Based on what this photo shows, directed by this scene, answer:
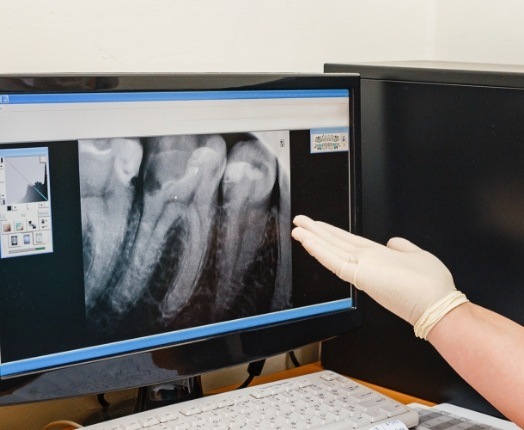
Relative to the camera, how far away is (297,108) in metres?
0.94

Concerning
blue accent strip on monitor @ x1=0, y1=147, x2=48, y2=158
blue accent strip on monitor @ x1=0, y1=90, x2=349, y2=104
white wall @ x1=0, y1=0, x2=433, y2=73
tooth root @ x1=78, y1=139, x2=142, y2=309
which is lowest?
→ tooth root @ x1=78, y1=139, x2=142, y2=309

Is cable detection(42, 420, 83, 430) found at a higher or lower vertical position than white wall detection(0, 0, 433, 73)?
lower

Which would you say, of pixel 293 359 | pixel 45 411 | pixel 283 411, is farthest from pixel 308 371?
pixel 45 411

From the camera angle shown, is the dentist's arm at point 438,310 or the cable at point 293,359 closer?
the dentist's arm at point 438,310

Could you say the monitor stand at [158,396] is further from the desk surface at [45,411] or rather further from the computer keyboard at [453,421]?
the computer keyboard at [453,421]

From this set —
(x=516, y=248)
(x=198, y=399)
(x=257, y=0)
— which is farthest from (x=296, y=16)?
(x=198, y=399)

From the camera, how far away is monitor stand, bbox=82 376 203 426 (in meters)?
0.93

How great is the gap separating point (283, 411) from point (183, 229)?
0.23 metres

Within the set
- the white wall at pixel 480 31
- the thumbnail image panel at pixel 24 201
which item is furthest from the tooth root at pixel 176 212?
the white wall at pixel 480 31

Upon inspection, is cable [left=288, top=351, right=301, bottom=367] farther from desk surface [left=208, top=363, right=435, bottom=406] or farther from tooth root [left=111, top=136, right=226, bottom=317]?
tooth root [left=111, top=136, right=226, bottom=317]

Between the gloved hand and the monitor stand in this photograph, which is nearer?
the gloved hand

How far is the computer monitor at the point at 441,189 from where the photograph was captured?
3.07 ft

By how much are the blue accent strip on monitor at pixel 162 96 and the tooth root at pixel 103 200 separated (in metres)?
0.04

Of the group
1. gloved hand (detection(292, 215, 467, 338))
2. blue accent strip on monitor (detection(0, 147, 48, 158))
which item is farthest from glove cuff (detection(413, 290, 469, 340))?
blue accent strip on monitor (detection(0, 147, 48, 158))
